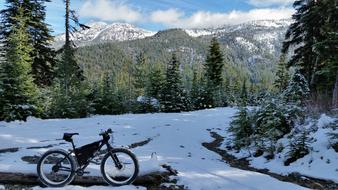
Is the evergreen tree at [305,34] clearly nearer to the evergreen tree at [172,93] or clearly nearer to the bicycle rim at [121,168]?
the evergreen tree at [172,93]

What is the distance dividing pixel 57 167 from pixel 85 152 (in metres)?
0.67

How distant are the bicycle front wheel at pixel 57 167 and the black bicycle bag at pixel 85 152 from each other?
0.52 ft

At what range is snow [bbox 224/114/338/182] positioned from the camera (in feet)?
34.2

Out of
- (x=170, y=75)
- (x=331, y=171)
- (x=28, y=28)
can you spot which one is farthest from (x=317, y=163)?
(x=170, y=75)

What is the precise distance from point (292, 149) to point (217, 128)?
1154 centimetres

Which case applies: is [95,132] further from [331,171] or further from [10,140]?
[331,171]

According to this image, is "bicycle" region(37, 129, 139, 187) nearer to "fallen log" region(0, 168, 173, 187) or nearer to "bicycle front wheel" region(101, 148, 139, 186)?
"bicycle front wheel" region(101, 148, 139, 186)

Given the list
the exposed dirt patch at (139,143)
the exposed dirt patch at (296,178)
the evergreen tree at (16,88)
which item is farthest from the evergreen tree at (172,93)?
the exposed dirt patch at (296,178)

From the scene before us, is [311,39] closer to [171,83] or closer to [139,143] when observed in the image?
[139,143]

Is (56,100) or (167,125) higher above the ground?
(56,100)

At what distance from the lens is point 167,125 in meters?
21.9

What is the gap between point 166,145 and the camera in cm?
1565

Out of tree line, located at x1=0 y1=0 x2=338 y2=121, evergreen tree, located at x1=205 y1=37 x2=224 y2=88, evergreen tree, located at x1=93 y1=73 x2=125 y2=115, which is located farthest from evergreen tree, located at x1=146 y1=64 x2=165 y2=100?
evergreen tree, located at x1=205 y1=37 x2=224 y2=88

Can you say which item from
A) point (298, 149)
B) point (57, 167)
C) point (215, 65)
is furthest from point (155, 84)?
point (57, 167)
